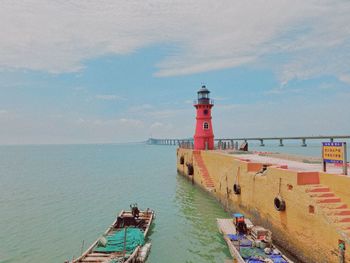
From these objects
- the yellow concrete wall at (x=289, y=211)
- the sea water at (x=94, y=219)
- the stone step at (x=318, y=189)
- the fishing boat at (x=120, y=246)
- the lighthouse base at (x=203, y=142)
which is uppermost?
the lighthouse base at (x=203, y=142)

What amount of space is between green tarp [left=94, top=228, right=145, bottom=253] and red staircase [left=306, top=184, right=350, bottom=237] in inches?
340

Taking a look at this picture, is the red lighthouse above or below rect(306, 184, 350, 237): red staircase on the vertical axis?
above

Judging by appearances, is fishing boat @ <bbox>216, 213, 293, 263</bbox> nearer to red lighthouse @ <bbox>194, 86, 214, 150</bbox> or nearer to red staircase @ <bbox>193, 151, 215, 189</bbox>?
red staircase @ <bbox>193, 151, 215, 189</bbox>

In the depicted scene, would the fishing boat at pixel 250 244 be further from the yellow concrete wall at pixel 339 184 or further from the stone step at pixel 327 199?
the yellow concrete wall at pixel 339 184

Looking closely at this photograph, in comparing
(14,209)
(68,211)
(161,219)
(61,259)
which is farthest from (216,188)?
(14,209)

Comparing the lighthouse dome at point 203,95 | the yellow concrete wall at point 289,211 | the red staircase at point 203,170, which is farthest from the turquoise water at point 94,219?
the lighthouse dome at point 203,95

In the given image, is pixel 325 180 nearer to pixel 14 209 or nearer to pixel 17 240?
pixel 17 240

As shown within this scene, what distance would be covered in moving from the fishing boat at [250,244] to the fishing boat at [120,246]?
169 inches

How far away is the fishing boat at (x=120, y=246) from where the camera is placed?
40.8ft

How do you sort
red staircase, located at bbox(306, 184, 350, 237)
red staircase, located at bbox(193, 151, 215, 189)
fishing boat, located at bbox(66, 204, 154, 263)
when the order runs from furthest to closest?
red staircase, located at bbox(193, 151, 215, 189), fishing boat, located at bbox(66, 204, 154, 263), red staircase, located at bbox(306, 184, 350, 237)

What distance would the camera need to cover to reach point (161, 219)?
2136 cm

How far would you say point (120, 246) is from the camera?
13.9 m

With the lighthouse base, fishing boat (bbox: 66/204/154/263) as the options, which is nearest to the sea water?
fishing boat (bbox: 66/204/154/263)

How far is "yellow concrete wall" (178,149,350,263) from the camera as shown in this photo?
11.1 meters
